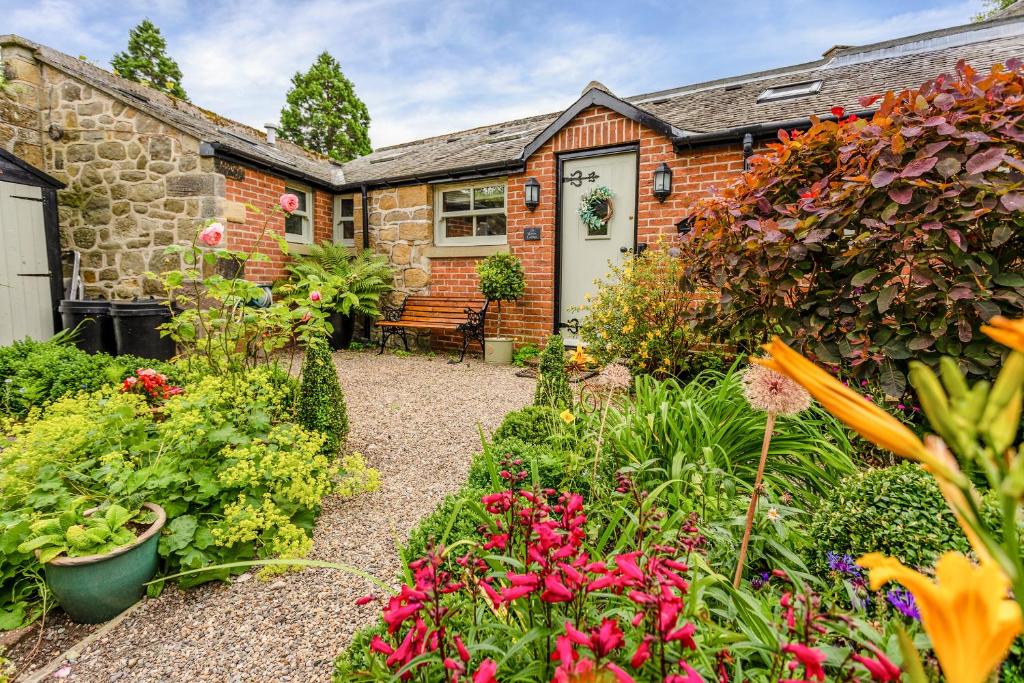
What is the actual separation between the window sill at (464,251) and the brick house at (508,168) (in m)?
0.02

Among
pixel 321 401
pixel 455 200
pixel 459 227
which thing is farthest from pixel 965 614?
pixel 455 200

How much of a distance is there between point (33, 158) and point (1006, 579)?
32.7 feet

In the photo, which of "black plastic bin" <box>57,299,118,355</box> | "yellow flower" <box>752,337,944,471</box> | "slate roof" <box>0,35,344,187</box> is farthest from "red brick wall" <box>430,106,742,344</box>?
"yellow flower" <box>752,337,944,471</box>

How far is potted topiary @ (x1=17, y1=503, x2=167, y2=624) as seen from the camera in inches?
69.2

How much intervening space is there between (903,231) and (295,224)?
8.28 m

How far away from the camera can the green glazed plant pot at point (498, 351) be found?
6641 millimetres

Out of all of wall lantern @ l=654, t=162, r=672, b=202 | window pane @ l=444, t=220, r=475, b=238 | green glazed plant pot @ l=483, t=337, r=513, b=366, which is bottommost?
green glazed plant pot @ l=483, t=337, r=513, b=366

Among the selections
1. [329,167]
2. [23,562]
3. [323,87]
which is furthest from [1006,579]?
[323,87]

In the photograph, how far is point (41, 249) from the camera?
6.10 meters

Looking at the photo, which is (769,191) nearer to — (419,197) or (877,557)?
(877,557)

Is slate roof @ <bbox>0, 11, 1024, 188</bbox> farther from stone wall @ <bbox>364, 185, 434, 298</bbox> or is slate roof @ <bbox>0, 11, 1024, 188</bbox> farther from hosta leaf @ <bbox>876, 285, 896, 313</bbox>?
hosta leaf @ <bbox>876, 285, 896, 313</bbox>

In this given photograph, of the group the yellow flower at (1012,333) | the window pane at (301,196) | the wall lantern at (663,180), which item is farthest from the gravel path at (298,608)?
the window pane at (301,196)

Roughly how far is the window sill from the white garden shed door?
4.85 meters

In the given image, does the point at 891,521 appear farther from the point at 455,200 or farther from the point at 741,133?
the point at 455,200
